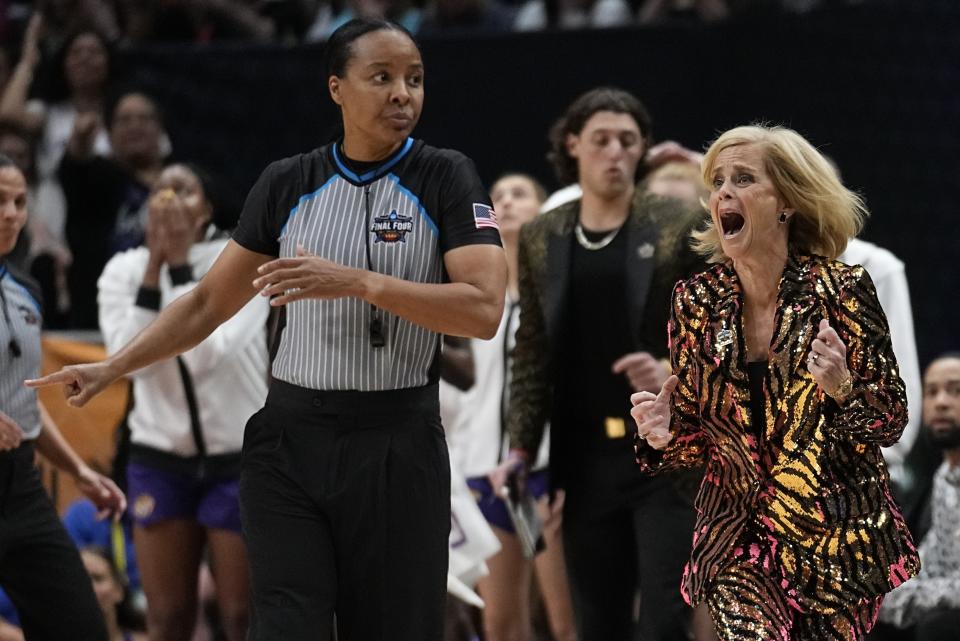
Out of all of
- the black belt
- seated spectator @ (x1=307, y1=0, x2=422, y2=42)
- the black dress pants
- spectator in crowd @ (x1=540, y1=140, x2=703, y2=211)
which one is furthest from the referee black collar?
seated spectator @ (x1=307, y1=0, x2=422, y2=42)

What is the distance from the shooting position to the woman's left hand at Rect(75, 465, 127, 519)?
5812mm

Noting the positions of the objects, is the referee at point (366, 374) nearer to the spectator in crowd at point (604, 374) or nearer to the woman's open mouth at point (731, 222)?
the woman's open mouth at point (731, 222)

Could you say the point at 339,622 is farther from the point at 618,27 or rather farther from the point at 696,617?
the point at 618,27

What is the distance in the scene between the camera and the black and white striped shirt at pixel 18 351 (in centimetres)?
545

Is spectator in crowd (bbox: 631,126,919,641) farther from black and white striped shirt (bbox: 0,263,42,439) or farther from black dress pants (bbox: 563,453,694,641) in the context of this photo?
black and white striped shirt (bbox: 0,263,42,439)

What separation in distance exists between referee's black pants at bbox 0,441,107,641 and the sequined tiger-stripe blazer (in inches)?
80.0

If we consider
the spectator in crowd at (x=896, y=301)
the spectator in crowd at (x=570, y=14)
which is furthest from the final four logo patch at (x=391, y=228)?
the spectator in crowd at (x=570, y=14)

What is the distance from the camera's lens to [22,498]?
538cm

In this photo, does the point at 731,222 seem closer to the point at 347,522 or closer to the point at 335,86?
the point at 335,86

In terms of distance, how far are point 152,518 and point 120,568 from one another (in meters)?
1.49

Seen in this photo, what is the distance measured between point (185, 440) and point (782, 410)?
291cm

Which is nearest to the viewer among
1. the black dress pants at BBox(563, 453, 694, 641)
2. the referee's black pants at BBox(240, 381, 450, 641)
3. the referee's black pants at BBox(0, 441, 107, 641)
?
the referee's black pants at BBox(240, 381, 450, 641)

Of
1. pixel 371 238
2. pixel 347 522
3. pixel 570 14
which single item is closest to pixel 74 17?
pixel 570 14

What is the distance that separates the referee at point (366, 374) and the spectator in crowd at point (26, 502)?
903mm
